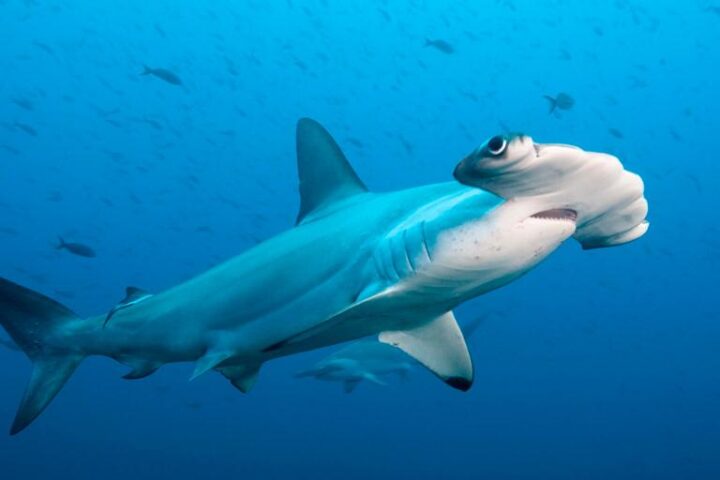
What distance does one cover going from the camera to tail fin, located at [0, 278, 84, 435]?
144 inches

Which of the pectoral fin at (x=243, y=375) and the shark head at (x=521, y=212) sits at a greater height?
the shark head at (x=521, y=212)

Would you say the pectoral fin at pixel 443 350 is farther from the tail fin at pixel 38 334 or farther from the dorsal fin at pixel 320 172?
the tail fin at pixel 38 334

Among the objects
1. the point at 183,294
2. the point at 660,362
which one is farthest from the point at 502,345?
the point at 183,294

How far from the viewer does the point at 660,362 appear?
71938mm

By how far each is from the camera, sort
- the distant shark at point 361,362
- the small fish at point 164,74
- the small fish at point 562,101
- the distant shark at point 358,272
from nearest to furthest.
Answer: the distant shark at point 358,272, the distant shark at point 361,362, the small fish at point 562,101, the small fish at point 164,74

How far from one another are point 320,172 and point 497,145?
6.57 ft

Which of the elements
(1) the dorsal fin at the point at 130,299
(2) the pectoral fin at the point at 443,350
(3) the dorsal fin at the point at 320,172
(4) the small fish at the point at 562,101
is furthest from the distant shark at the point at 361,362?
(2) the pectoral fin at the point at 443,350

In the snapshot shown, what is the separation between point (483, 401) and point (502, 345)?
6.61m

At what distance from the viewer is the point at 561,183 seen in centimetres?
195

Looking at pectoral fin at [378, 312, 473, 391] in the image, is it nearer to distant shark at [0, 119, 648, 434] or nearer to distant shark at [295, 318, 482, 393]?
distant shark at [0, 119, 648, 434]

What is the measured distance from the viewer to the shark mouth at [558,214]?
2.12 m

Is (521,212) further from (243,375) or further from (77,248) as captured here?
(77,248)

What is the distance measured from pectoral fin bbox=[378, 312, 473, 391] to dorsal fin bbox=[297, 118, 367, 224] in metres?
0.90

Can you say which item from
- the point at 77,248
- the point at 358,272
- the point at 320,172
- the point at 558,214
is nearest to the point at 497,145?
the point at 558,214
